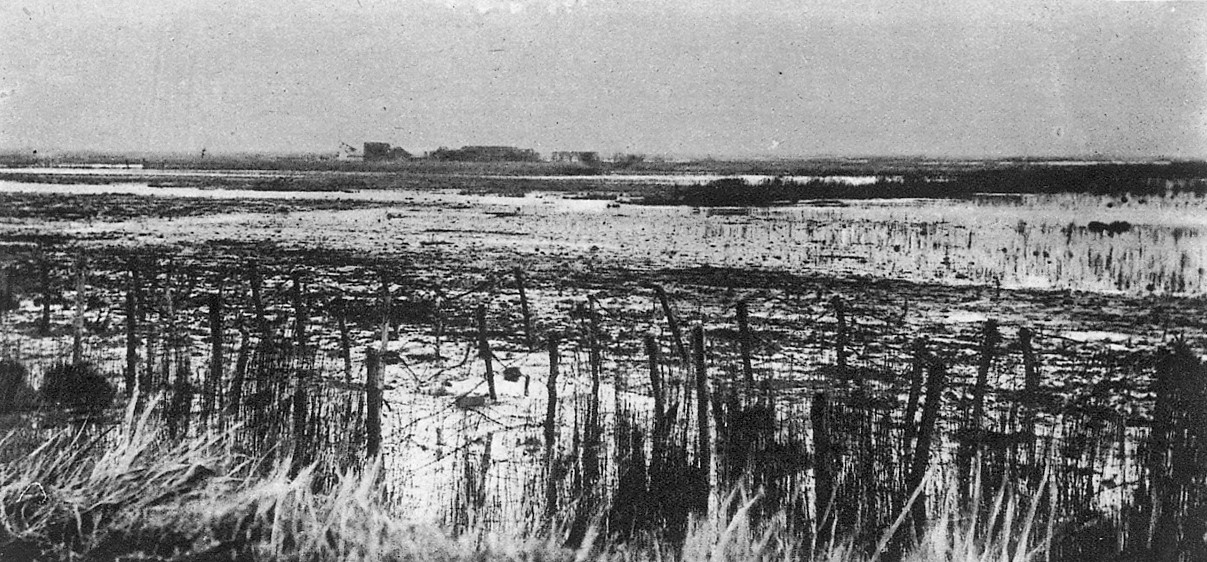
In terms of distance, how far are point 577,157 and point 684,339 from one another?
1.71 m

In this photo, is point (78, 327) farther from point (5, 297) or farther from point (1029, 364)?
point (1029, 364)

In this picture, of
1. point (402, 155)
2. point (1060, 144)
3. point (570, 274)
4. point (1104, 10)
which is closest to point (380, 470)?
point (570, 274)

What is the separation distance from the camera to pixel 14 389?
5.26 metres

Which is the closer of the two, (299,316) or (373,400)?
(373,400)

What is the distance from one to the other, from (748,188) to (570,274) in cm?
153

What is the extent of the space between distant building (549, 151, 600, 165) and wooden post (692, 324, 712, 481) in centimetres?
153

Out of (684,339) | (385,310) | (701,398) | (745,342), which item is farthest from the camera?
(385,310)

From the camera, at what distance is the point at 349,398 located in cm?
495

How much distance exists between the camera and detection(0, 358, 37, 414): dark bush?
512 cm

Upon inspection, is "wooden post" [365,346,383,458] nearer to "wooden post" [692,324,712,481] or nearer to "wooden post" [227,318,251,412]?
"wooden post" [227,318,251,412]

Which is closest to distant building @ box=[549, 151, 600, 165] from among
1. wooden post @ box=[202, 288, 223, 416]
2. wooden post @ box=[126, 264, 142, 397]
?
wooden post @ box=[202, 288, 223, 416]

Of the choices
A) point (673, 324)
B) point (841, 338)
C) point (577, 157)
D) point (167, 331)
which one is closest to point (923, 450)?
point (841, 338)

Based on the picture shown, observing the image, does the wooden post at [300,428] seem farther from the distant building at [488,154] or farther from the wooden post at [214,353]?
the distant building at [488,154]

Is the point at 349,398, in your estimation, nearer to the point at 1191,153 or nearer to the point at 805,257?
the point at 805,257
